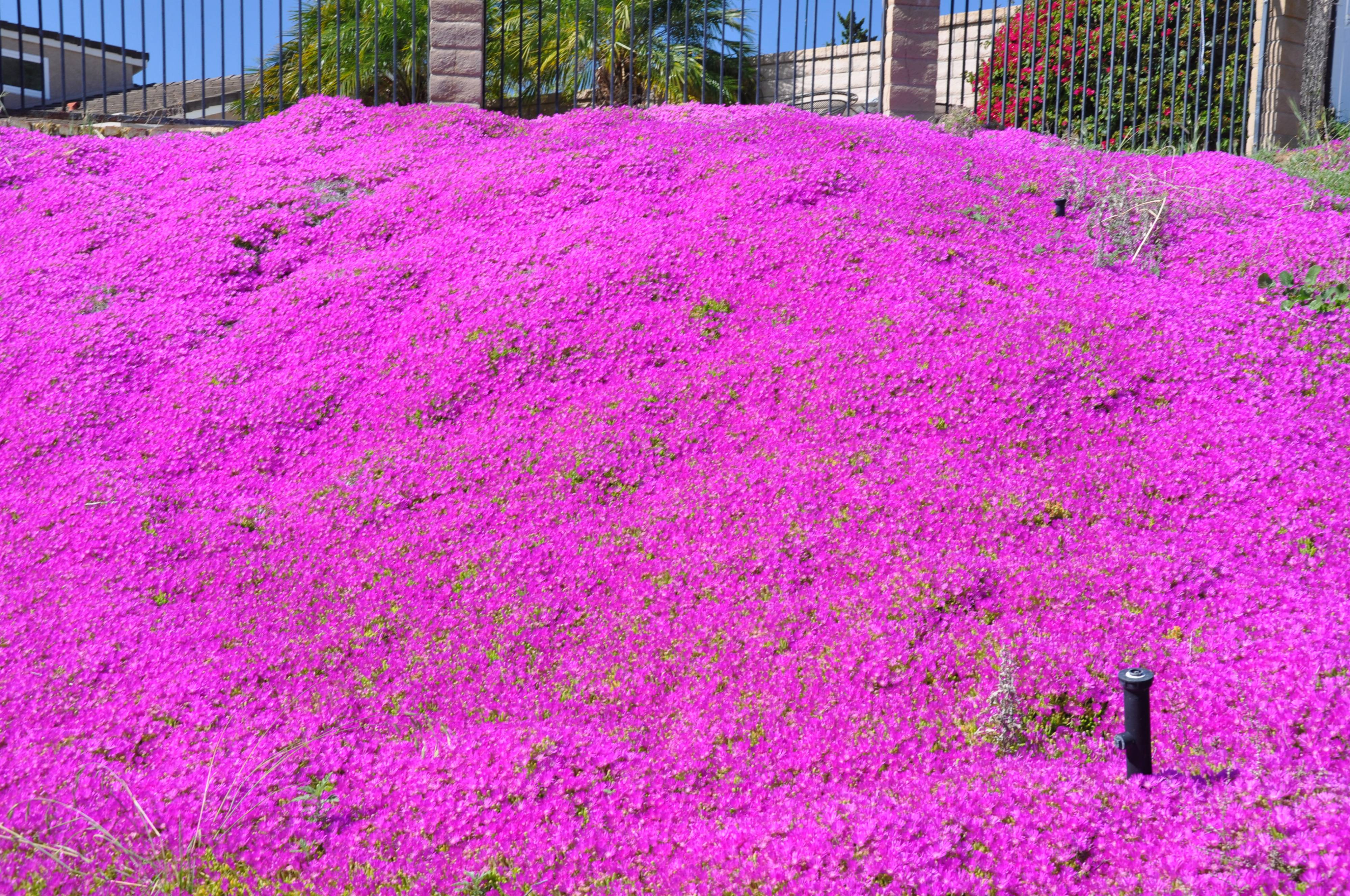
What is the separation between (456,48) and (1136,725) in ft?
34.8

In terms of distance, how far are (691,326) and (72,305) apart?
4643 mm

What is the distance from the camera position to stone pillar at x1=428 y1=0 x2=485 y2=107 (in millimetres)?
11188

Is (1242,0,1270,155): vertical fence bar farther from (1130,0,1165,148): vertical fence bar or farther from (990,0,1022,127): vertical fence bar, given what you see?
(990,0,1022,127): vertical fence bar

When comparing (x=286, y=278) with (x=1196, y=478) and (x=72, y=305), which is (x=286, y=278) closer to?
(x=72, y=305)

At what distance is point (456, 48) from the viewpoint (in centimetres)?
1122

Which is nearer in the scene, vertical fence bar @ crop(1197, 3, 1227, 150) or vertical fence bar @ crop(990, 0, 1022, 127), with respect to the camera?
vertical fence bar @ crop(1197, 3, 1227, 150)

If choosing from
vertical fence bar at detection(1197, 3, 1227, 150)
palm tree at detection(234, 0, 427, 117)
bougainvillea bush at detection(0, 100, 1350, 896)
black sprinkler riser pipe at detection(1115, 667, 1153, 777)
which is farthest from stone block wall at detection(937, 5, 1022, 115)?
black sprinkler riser pipe at detection(1115, 667, 1153, 777)

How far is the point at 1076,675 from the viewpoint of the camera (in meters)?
3.81

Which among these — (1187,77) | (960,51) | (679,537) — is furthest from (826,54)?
(679,537)

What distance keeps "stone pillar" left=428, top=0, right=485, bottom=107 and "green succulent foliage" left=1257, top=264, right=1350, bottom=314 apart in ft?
28.0

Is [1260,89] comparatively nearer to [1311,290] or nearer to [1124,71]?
[1124,71]

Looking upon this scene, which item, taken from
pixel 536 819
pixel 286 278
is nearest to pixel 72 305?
pixel 286 278

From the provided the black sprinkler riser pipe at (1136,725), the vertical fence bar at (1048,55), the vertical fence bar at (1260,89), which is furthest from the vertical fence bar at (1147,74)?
the black sprinkler riser pipe at (1136,725)

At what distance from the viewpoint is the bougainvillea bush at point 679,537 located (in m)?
3.26
